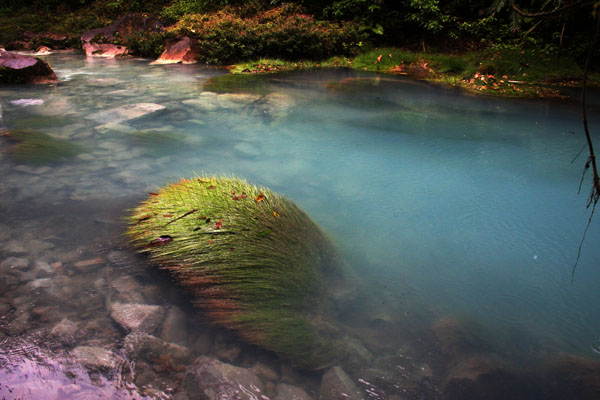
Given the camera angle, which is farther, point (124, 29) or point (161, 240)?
point (124, 29)

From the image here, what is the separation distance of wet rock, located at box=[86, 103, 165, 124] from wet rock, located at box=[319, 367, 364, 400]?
484cm

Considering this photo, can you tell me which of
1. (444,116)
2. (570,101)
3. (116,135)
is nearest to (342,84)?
(444,116)

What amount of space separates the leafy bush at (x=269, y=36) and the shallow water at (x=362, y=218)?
12.5ft

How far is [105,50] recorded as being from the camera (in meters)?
12.1

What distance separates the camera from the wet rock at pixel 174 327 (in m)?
2.11

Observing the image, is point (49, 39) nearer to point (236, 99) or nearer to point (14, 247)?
point (236, 99)

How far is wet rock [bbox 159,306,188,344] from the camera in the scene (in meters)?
2.11

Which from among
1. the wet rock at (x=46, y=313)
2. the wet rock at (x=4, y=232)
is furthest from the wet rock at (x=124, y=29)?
the wet rock at (x=46, y=313)

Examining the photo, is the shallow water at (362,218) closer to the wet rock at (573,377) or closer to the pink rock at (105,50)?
the wet rock at (573,377)

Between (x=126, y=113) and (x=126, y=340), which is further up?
(x=126, y=113)

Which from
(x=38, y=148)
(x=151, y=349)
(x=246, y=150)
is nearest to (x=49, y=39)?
(x=38, y=148)

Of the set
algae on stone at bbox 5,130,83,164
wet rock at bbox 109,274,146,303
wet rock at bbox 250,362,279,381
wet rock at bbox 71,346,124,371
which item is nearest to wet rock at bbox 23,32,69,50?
algae on stone at bbox 5,130,83,164

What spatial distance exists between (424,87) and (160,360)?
25.0ft

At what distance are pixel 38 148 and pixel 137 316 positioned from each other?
3.24 metres
